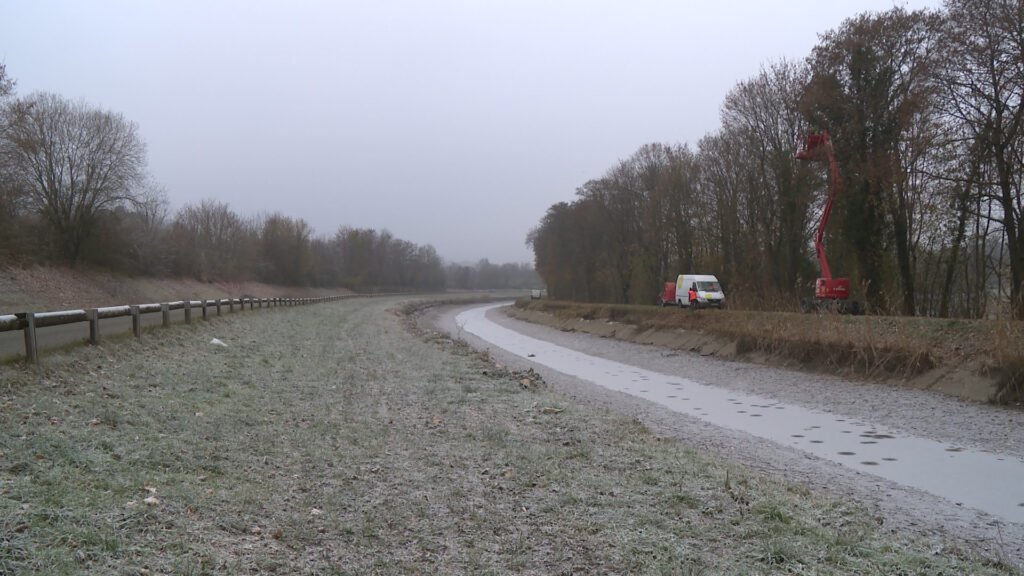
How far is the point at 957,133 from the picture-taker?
22.9 metres

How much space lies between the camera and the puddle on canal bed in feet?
26.7

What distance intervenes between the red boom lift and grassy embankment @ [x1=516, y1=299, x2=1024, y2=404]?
3052mm

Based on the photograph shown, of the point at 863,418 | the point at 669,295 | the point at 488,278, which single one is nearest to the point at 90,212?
the point at 669,295

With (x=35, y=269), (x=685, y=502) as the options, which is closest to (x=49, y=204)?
(x=35, y=269)

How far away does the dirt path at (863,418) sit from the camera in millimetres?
6453

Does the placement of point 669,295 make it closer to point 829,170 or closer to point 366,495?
point 829,170

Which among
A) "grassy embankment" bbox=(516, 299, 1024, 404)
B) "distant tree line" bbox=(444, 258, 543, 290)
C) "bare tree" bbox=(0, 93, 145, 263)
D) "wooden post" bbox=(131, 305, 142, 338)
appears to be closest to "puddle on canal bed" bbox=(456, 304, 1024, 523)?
"grassy embankment" bbox=(516, 299, 1024, 404)

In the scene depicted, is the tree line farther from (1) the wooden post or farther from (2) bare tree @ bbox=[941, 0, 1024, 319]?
(2) bare tree @ bbox=[941, 0, 1024, 319]

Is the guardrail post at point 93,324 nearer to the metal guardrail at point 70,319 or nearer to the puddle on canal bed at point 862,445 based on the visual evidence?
the metal guardrail at point 70,319

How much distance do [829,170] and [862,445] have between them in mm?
21291

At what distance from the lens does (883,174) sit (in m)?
25.5

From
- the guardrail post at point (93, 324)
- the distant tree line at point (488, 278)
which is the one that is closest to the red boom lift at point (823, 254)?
the guardrail post at point (93, 324)

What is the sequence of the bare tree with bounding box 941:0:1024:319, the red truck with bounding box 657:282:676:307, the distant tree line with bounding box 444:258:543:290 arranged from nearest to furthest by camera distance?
the bare tree with bounding box 941:0:1024:319 < the red truck with bounding box 657:282:676:307 < the distant tree line with bounding box 444:258:543:290

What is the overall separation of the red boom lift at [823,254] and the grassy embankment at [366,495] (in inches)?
772
